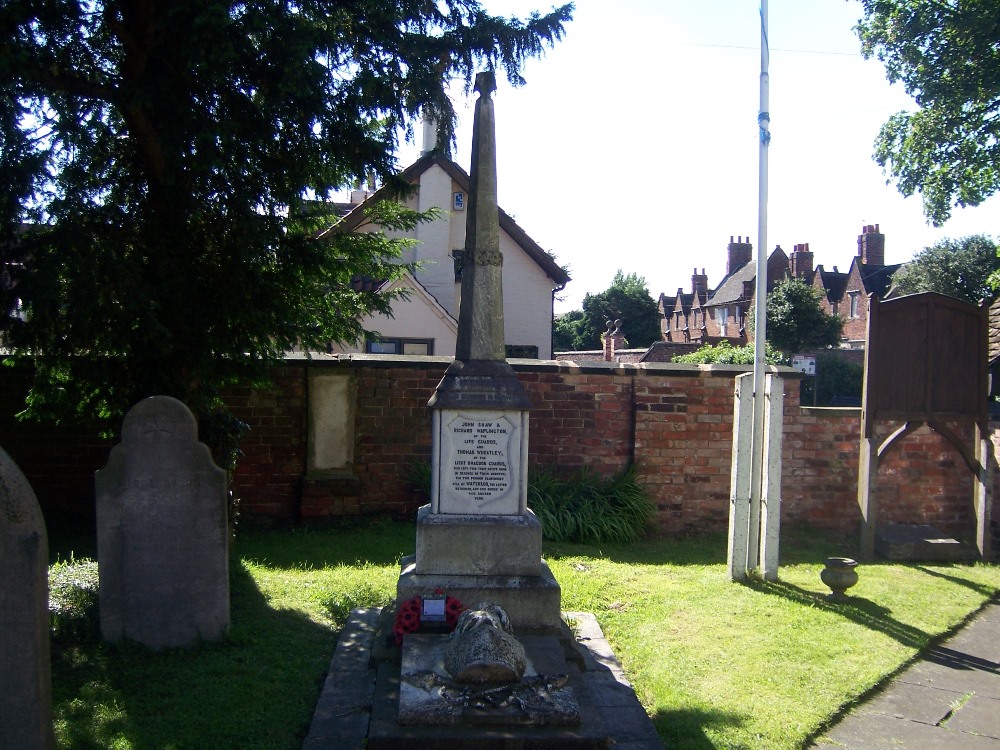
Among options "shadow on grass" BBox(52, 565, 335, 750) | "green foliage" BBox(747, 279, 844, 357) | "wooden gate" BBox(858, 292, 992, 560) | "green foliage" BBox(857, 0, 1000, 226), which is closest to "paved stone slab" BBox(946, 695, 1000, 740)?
"shadow on grass" BBox(52, 565, 335, 750)

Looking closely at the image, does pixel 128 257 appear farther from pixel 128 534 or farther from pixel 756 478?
pixel 756 478

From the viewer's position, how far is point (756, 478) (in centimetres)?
812

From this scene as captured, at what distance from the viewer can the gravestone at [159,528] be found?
18.5 ft

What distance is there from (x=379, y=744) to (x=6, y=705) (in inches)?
66.4

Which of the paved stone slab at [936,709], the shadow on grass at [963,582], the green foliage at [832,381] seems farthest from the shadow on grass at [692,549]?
the green foliage at [832,381]

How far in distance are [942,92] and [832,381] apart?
44.8ft

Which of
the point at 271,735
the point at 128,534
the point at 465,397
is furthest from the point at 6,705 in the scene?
the point at 465,397

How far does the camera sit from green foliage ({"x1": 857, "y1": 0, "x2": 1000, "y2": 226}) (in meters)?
17.1

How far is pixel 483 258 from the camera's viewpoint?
20.0ft

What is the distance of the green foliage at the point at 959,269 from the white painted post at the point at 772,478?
33.8m

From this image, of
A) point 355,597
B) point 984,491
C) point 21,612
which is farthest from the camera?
point 984,491

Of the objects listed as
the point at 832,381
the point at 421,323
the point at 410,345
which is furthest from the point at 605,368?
the point at 832,381

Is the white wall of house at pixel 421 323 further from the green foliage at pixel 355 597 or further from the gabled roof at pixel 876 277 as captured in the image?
the gabled roof at pixel 876 277

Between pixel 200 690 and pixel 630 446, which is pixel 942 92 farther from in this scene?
pixel 200 690
